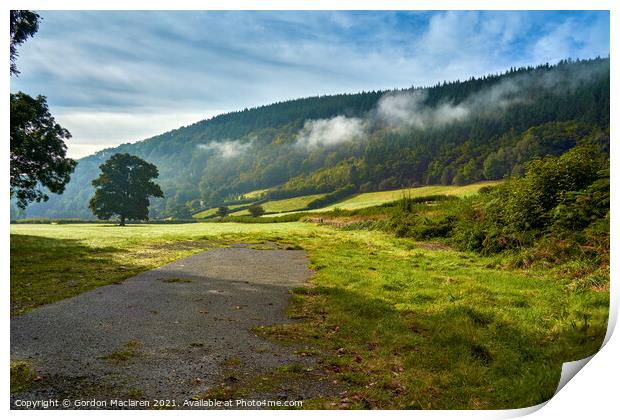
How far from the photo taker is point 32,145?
20.0 feet

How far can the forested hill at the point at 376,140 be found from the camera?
21.9 ft

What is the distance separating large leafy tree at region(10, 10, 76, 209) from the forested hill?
26cm

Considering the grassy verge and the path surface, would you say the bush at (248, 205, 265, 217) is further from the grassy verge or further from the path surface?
the grassy verge

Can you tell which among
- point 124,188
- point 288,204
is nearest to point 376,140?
point 288,204

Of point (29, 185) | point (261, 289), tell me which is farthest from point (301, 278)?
point (29, 185)

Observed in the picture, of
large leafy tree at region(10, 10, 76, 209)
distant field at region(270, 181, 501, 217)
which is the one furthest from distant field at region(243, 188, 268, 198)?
large leafy tree at region(10, 10, 76, 209)

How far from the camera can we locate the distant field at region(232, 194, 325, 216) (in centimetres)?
998

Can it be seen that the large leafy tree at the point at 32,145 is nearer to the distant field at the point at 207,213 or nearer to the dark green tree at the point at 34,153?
the dark green tree at the point at 34,153

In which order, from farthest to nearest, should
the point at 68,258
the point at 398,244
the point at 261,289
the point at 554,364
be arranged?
the point at 398,244 < the point at 261,289 < the point at 68,258 < the point at 554,364

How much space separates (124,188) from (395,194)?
19.7ft

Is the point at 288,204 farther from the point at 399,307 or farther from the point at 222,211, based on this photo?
the point at 399,307

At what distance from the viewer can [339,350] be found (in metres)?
→ 5.14

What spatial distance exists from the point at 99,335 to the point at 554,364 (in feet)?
20.8

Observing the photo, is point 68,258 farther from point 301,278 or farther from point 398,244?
point 398,244
